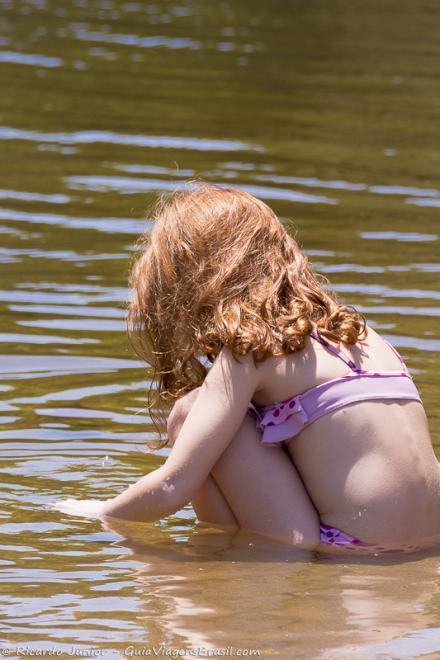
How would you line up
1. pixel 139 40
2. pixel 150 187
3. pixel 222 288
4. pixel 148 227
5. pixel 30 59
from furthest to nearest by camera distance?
pixel 139 40 → pixel 30 59 → pixel 150 187 → pixel 148 227 → pixel 222 288

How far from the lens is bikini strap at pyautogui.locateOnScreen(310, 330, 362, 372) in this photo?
3811 millimetres

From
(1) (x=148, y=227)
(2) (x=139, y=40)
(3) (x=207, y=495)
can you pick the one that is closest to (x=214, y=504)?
(3) (x=207, y=495)

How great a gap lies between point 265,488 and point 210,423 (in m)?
0.24

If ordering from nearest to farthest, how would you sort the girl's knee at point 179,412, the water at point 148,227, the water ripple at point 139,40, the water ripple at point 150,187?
the water at point 148,227
the girl's knee at point 179,412
the water ripple at point 150,187
the water ripple at point 139,40

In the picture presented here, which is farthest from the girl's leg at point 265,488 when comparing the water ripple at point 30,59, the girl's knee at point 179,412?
the water ripple at point 30,59

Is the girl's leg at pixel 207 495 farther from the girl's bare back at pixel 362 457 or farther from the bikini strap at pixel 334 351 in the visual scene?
the bikini strap at pixel 334 351

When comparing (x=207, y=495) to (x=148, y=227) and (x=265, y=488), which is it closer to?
(x=265, y=488)

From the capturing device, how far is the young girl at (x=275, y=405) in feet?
12.3

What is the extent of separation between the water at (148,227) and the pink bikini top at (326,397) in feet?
1.14

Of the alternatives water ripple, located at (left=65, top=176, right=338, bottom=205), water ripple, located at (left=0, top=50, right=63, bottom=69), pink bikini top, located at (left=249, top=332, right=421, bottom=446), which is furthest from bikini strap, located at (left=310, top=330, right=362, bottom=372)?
water ripple, located at (left=0, top=50, right=63, bottom=69)

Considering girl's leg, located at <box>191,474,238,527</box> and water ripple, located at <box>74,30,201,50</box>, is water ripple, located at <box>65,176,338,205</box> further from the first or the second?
water ripple, located at <box>74,30,201,50</box>

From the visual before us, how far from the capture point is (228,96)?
12.8m

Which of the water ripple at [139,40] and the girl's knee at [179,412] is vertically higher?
the water ripple at [139,40]

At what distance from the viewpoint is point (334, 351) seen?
382cm
